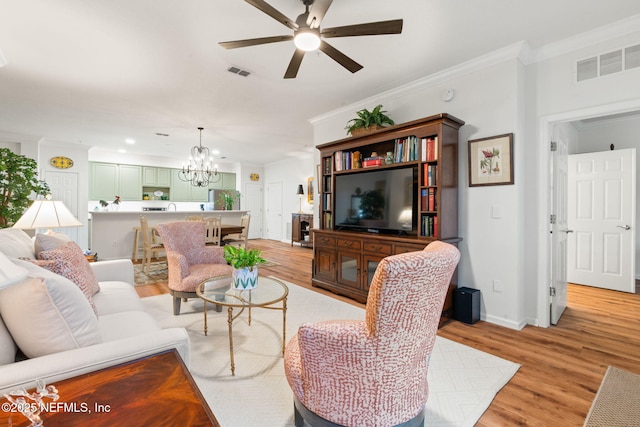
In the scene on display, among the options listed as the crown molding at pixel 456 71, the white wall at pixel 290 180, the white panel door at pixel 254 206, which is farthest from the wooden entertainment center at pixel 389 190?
the white panel door at pixel 254 206

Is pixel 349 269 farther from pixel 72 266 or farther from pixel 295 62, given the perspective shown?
pixel 72 266

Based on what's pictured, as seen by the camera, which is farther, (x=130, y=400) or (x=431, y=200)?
(x=431, y=200)

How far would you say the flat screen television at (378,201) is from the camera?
10.7 ft

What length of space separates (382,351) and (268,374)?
1190 mm

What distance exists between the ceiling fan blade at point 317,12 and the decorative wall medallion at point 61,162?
7.52 m

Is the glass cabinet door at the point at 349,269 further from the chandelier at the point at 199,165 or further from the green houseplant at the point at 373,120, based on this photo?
the chandelier at the point at 199,165

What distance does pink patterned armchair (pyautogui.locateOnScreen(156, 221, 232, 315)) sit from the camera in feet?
9.48

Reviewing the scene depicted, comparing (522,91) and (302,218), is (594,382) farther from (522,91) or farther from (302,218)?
Result: (302,218)

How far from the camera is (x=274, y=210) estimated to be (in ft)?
32.0

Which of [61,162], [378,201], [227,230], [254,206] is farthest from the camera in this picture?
[254,206]

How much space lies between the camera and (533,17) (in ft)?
7.65

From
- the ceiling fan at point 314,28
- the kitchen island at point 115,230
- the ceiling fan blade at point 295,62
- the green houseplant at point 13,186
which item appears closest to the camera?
the ceiling fan at point 314,28

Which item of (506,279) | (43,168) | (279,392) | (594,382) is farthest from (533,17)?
(43,168)

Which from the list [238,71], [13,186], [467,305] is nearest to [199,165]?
[13,186]
